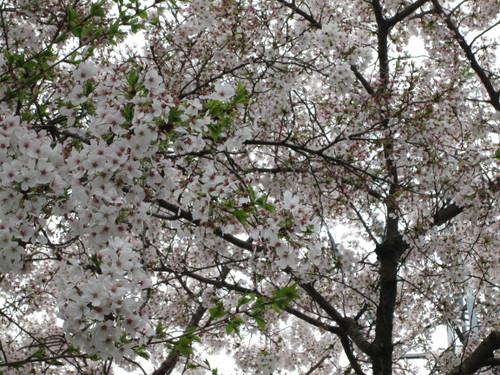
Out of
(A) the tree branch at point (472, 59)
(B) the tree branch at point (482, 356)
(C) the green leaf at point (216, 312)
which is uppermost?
(A) the tree branch at point (472, 59)

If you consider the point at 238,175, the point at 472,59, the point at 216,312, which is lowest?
the point at 216,312

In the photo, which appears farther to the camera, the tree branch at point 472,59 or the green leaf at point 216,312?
the tree branch at point 472,59

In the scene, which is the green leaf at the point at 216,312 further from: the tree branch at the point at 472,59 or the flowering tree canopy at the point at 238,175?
the tree branch at the point at 472,59

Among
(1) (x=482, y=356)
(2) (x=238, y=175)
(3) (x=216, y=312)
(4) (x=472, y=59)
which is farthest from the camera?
(4) (x=472, y=59)

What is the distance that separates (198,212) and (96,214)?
0.53 metres

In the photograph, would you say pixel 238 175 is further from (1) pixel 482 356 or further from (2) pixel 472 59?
(2) pixel 472 59

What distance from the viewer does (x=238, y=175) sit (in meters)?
3.16

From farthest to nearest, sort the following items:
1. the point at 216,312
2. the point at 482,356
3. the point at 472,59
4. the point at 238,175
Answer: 1. the point at 472,59
2. the point at 482,356
3. the point at 238,175
4. the point at 216,312

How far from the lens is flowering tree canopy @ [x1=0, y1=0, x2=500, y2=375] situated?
2.22m

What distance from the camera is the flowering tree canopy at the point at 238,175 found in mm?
2221

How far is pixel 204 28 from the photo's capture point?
213 inches

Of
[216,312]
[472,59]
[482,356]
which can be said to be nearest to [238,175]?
[216,312]

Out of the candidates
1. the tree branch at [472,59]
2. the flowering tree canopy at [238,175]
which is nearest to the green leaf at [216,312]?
the flowering tree canopy at [238,175]

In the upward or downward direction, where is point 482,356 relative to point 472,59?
downward
